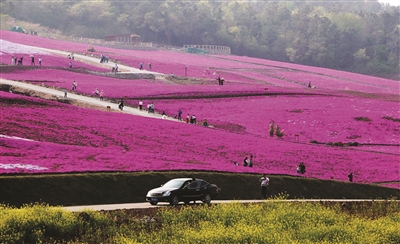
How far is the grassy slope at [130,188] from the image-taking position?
38.1m

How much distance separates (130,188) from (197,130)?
2689 cm

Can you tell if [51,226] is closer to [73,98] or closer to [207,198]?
[207,198]

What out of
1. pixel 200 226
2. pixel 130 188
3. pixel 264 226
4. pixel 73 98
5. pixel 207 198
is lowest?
pixel 130 188

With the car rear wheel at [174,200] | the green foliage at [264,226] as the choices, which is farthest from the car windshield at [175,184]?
the green foliage at [264,226]

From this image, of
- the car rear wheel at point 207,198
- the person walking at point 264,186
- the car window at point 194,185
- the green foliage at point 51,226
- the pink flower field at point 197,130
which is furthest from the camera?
the pink flower field at point 197,130

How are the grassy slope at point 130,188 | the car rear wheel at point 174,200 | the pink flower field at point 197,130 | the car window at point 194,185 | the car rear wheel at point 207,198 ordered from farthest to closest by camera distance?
the pink flower field at point 197,130, the car rear wheel at point 207,198, the car window at point 194,185, the car rear wheel at point 174,200, the grassy slope at point 130,188

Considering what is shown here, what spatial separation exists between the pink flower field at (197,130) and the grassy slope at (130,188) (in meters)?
1.48

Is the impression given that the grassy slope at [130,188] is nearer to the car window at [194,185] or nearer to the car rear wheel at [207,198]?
the car window at [194,185]

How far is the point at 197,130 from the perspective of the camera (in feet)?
226

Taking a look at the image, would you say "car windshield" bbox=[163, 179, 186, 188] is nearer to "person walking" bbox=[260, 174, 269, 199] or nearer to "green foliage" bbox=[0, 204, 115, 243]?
"person walking" bbox=[260, 174, 269, 199]

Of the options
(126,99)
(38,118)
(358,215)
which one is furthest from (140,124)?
(358,215)

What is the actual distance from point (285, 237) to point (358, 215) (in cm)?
1007

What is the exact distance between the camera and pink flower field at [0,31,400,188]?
49.6 meters

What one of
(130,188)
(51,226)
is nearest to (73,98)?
(130,188)
